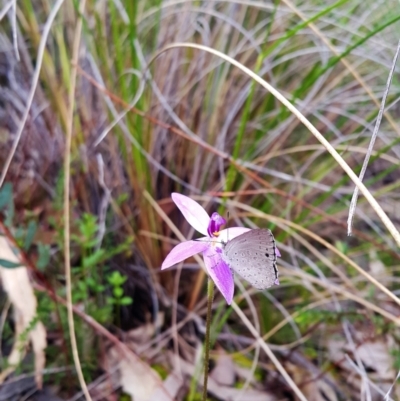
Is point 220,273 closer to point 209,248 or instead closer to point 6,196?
point 209,248

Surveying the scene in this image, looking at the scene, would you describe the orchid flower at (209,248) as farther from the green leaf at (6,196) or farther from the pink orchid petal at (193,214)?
the green leaf at (6,196)

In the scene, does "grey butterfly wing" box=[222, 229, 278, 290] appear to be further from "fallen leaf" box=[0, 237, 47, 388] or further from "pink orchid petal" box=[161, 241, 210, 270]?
"fallen leaf" box=[0, 237, 47, 388]

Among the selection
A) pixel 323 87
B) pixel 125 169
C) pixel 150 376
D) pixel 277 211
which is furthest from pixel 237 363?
pixel 323 87

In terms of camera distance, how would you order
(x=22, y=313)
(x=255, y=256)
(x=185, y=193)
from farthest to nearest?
(x=185, y=193) → (x=22, y=313) → (x=255, y=256)

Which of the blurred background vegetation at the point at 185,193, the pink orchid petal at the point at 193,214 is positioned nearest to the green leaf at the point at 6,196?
the blurred background vegetation at the point at 185,193

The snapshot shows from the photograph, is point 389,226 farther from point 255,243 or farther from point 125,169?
point 125,169

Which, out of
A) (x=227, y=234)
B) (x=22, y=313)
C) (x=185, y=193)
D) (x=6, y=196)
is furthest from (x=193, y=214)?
(x=185, y=193)
